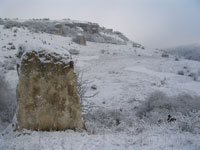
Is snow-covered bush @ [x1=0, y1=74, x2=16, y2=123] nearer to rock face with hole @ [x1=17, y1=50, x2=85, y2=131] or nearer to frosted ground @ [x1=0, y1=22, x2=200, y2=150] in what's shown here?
frosted ground @ [x1=0, y1=22, x2=200, y2=150]

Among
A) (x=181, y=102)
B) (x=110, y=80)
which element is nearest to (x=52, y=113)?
(x=181, y=102)

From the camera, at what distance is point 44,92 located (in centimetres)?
387

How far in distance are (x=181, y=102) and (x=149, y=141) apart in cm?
559

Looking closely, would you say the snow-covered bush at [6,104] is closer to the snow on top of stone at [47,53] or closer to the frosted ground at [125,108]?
the frosted ground at [125,108]

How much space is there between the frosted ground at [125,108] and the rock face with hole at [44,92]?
249 millimetres

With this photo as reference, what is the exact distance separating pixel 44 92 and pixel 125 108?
209 inches

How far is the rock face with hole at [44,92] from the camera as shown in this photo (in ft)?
12.5

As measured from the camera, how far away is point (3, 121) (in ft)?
22.2

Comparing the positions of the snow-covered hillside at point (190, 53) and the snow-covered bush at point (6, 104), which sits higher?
the snow-covered hillside at point (190, 53)

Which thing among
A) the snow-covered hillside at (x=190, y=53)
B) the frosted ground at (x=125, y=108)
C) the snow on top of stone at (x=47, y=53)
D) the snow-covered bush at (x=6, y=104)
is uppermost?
the snow-covered hillside at (x=190, y=53)

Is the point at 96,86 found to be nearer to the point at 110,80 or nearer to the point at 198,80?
the point at 110,80

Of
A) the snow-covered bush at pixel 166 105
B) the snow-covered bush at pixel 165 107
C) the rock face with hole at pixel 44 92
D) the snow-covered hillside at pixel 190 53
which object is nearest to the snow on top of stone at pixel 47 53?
the rock face with hole at pixel 44 92

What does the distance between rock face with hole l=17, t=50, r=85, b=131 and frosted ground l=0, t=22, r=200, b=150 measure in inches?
9.8

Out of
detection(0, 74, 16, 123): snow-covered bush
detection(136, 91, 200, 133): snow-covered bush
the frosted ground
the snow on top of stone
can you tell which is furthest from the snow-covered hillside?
the snow on top of stone
